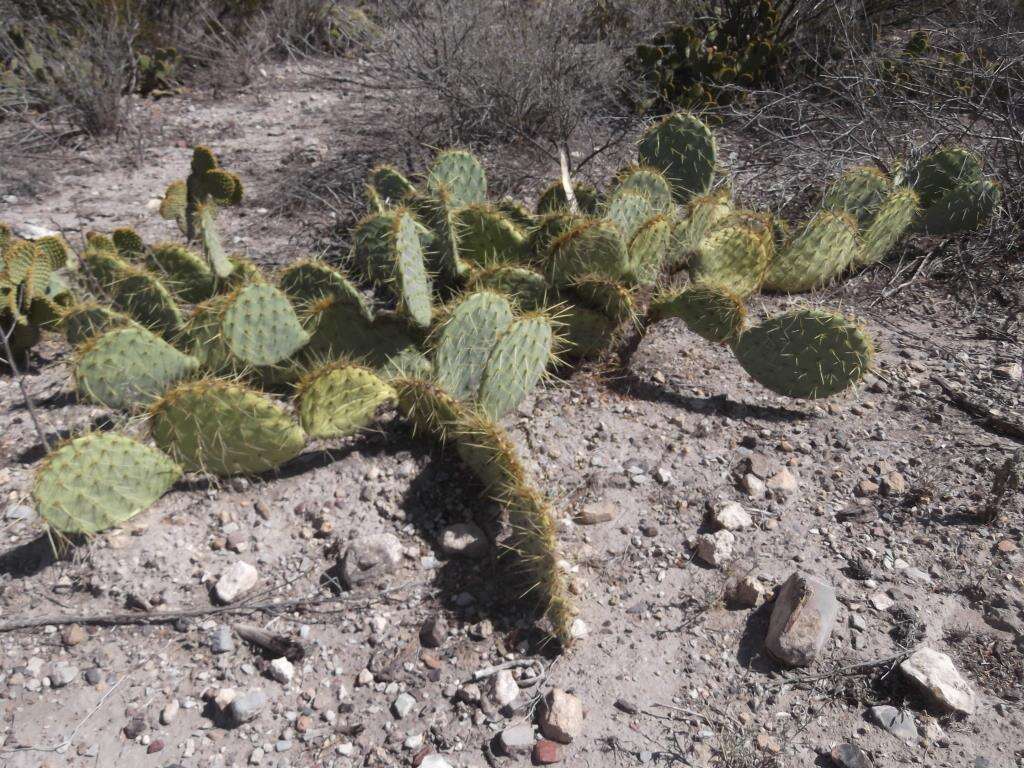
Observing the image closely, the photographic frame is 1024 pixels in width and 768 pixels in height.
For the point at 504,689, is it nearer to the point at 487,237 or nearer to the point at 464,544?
the point at 464,544

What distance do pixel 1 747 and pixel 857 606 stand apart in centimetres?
230

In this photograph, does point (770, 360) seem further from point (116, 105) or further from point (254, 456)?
point (116, 105)

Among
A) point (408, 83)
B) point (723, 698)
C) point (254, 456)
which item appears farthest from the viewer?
point (408, 83)

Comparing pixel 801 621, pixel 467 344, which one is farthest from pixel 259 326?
pixel 801 621

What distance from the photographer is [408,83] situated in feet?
19.0

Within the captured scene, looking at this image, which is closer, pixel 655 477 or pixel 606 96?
pixel 655 477

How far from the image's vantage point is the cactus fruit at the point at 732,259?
11.5 ft

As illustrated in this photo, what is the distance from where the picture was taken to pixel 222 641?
7.27ft

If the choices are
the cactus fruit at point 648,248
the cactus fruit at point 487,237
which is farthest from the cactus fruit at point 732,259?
the cactus fruit at point 487,237

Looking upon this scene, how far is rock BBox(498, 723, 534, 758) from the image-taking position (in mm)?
2014

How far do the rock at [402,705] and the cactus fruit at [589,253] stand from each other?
1700 millimetres

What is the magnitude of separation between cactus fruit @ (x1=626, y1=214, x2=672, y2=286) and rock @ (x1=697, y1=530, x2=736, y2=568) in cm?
118

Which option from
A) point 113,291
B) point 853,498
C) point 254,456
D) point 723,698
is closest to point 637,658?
point 723,698

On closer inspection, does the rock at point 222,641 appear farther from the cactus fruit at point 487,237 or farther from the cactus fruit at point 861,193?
the cactus fruit at point 861,193
